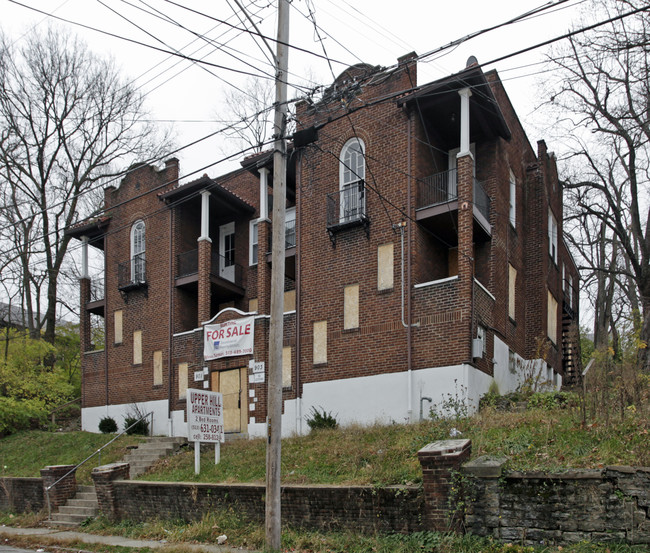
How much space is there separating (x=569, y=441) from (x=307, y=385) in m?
10.1

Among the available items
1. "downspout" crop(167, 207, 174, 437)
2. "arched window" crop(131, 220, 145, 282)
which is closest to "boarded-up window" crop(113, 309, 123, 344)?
"arched window" crop(131, 220, 145, 282)

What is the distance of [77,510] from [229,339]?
7.39 metres

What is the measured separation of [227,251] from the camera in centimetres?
2692

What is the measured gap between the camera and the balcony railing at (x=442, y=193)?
19.2m

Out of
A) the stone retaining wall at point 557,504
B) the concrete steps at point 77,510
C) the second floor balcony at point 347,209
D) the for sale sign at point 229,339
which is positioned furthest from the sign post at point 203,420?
the stone retaining wall at point 557,504

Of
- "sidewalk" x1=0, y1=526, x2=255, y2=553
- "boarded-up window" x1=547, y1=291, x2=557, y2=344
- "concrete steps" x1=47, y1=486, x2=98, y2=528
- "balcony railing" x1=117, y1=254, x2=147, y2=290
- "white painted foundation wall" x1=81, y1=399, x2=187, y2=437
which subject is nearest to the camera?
"sidewalk" x1=0, y1=526, x2=255, y2=553

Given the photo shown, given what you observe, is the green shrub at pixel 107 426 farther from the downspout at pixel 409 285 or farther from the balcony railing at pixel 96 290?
the downspout at pixel 409 285

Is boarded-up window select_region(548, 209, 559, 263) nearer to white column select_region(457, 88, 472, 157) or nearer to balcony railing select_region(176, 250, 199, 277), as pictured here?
white column select_region(457, 88, 472, 157)

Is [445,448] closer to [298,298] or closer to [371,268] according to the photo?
[371,268]

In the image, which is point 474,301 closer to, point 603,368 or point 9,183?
point 603,368

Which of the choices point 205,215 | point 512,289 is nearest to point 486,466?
Answer: point 512,289

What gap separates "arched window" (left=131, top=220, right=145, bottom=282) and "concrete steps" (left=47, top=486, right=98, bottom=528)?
10744 millimetres

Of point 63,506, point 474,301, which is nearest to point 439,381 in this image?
point 474,301

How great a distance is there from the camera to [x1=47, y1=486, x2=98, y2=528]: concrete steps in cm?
1659
